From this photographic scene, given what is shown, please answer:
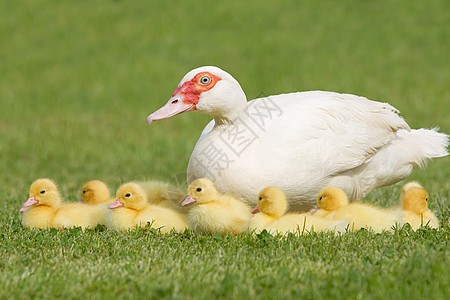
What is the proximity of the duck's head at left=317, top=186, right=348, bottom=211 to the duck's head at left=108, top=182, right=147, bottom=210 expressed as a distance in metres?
1.66

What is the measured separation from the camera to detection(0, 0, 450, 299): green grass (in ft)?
12.8

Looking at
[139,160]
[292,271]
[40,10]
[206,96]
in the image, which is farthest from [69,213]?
[40,10]

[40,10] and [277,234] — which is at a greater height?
[40,10]

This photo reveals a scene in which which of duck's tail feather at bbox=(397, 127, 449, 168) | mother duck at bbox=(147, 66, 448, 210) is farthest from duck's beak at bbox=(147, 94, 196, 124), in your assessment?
duck's tail feather at bbox=(397, 127, 449, 168)

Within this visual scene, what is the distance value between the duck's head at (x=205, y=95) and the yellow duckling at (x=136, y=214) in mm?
716

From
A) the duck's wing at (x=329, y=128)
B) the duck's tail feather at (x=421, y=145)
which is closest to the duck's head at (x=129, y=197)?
the duck's wing at (x=329, y=128)

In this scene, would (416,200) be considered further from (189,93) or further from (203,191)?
(189,93)

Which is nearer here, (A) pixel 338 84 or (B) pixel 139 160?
(B) pixel 139 160

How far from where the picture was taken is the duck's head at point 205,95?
5559 millimetres

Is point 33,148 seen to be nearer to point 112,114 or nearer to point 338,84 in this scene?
point 112,114

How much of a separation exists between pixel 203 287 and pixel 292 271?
0.67 metres

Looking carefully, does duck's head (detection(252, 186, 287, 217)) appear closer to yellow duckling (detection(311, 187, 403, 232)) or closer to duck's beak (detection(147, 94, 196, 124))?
yellow duckling (detection(311, 187, 403, 232))

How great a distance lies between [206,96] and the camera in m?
5.54

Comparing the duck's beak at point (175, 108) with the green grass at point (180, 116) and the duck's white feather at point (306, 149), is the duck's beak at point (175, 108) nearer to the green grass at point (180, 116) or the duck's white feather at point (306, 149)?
the duck's white feather at point (306, 149)
